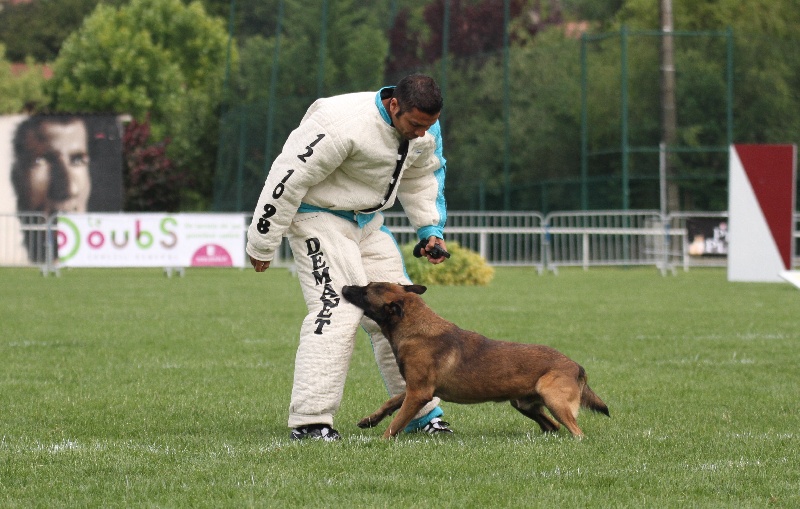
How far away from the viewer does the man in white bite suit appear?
229 inches

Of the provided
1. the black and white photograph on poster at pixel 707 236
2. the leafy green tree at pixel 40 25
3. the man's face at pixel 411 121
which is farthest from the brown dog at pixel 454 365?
the leafy green tree at pixel 40 25

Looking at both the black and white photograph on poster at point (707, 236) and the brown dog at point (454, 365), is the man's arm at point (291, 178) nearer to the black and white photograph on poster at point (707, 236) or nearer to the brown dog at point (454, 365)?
the brown dog at point (454, 365)

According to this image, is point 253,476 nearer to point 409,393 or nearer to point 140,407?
point 409,393

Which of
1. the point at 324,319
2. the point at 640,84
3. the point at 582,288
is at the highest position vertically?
the point at 640,84

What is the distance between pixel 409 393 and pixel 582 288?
1426 cm

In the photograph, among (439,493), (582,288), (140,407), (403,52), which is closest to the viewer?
(439,493)

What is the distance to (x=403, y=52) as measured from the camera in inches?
1410

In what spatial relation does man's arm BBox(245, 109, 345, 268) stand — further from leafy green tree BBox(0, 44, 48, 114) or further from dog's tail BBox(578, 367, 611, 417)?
leafy green tree BBox(0, 44, 48, 114)

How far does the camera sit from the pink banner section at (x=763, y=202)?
1733 centimetres

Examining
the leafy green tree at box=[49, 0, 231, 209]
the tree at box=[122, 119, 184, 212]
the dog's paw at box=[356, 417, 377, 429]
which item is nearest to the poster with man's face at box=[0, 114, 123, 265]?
the tree at box=[122, 119, 184, 212]

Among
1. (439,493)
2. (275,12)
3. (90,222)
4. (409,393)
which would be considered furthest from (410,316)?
(275,12)

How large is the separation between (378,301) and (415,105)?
0.98 meters

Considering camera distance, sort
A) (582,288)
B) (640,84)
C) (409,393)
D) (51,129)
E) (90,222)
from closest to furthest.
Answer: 1. (409,393)
2. (582,288)
3. (90,222)
4. (640,84)
5. (51,129)

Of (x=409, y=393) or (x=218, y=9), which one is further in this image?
(x=218, y=9)
